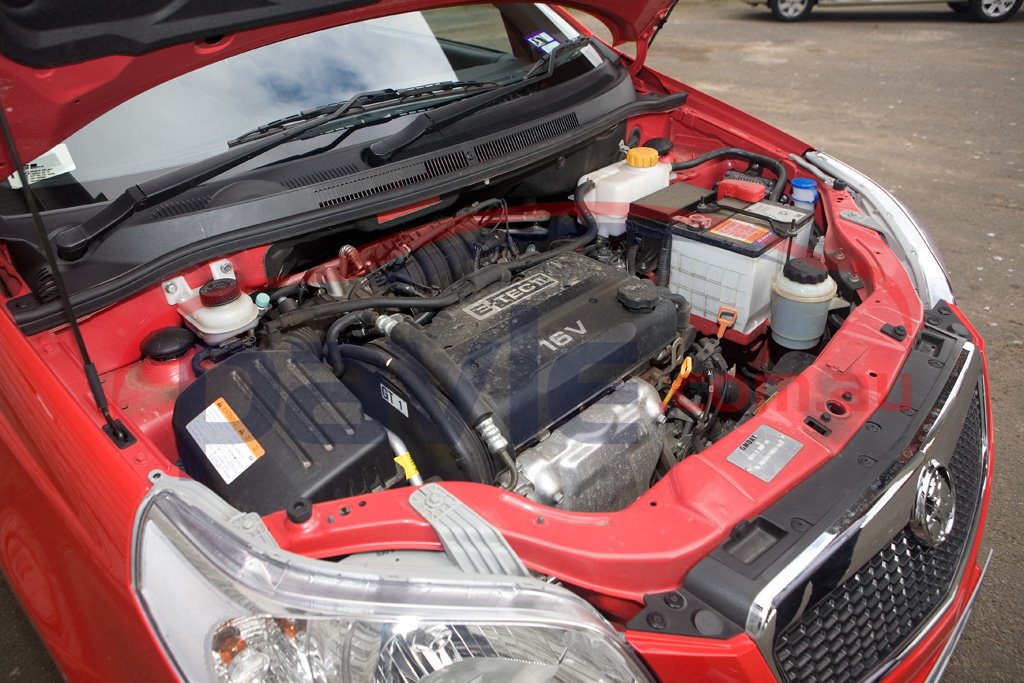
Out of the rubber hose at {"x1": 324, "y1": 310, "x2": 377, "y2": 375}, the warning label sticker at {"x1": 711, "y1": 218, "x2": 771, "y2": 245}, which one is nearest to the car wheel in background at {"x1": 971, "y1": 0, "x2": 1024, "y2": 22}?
the warning label sticker at {"x1": 711, "y1": 218, "x2": 771, "y2": 245}

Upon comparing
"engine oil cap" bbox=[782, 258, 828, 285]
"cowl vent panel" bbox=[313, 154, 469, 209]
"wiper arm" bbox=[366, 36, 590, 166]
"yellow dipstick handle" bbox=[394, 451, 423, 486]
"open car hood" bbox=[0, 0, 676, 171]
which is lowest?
"yellow dipstick handle" bbox=[394, 451, 423, 486]

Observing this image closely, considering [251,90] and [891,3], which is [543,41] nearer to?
[251,90]

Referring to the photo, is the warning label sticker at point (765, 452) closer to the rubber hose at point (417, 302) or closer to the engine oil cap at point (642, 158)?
the rubber hose at point (417, 302)

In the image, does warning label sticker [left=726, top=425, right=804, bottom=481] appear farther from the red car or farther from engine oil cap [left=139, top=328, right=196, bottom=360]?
engine oil cap [left=139, top=328, right=196, bottom=360]

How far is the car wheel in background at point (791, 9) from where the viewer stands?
9.26 metres

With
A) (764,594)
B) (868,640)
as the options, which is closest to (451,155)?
(764,594)

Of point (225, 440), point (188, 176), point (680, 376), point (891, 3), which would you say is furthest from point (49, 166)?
point (891, 3)

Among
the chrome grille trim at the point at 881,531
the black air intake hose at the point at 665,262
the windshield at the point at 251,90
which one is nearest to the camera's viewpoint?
the chrome grille trim at the point at 881,531

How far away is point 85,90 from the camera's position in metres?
1.26

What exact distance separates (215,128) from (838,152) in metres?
4.76

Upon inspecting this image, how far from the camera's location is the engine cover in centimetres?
144

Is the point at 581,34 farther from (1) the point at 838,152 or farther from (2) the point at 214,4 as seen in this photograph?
(1) the point at 838,152

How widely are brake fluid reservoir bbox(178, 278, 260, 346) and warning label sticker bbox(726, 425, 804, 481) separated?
41.0 inches

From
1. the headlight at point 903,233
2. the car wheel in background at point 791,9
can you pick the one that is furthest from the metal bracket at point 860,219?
the car wheel in background at point 791,9
